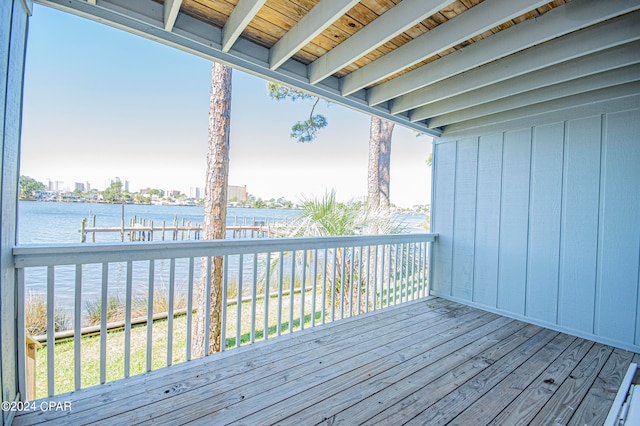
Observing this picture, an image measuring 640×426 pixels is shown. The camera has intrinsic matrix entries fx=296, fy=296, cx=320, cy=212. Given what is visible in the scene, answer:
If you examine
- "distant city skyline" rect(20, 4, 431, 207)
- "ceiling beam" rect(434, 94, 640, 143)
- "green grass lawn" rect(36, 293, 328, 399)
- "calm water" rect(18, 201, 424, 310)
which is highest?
"distant city skyline" rect(20, 4, 431, 207)

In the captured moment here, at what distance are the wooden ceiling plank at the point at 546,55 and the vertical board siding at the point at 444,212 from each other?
1.35 m

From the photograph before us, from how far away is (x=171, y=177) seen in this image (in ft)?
80.4

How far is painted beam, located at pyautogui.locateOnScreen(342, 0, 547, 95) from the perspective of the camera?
172 cm

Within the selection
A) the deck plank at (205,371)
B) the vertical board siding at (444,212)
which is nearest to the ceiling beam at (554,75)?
the vertical board siding at (444,212)

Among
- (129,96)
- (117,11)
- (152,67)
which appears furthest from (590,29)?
(129,96)

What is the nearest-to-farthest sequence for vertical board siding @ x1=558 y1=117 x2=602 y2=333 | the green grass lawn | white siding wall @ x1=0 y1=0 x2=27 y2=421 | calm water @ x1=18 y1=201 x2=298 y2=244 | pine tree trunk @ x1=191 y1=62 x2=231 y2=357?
white siding wall @ x1=0 y1=0 x2=27 y2=421, vertical board siding @ x1=558 y1=117 x2=602 y2=333, the green grass lawn, pine tree trunk @ x1=191 y1=62 x2=231 y2=357, calm water @ x1=18 y1=201 x2=298 y2=244

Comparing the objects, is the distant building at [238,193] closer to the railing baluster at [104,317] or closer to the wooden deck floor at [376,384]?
the wooden deck floor at [376,384]

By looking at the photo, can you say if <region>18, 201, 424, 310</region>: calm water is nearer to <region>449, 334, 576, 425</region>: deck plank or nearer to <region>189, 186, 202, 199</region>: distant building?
<region>449, 334, 576, 425</region>: deck plank

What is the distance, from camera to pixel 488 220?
367 centimetres

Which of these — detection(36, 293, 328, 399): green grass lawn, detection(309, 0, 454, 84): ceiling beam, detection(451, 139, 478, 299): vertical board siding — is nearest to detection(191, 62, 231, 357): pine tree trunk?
detection(36, 293, 328, 399): green grass lawn

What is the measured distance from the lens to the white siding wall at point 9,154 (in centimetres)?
133

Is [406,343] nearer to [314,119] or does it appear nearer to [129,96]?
[314,119]

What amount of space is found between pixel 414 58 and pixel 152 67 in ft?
76.0

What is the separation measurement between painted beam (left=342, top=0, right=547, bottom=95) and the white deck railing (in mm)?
1595
